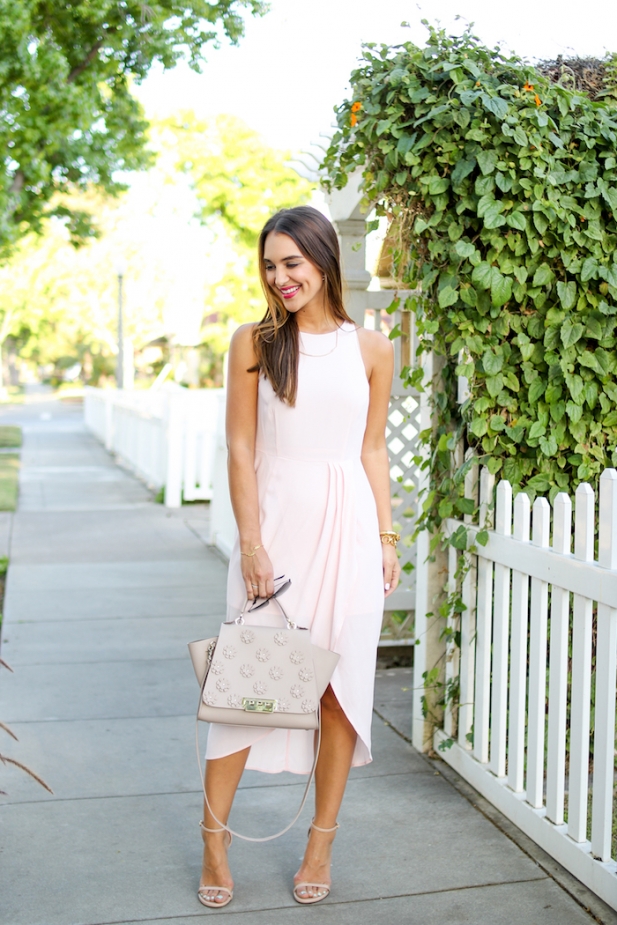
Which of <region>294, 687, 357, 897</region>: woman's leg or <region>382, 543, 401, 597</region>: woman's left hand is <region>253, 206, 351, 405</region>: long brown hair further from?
<region>294, 687, 357, 897</region>: woman's leg

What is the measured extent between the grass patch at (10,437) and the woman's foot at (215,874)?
19025 mm

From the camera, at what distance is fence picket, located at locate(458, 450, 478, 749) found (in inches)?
144

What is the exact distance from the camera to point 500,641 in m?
3.42

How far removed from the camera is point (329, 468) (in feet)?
9.10

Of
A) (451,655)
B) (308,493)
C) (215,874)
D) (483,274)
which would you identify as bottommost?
(215,874)

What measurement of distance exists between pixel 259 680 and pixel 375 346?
3.30ft

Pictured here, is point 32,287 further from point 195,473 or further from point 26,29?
point 26,29

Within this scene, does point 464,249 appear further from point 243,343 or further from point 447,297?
point 243,343

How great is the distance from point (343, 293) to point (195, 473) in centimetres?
913

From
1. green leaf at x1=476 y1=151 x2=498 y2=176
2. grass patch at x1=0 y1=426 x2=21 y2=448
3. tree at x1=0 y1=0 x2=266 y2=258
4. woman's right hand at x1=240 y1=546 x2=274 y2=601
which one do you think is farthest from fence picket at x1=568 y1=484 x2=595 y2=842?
grass patch at x1=0 y1=426 x2=21 y2=448

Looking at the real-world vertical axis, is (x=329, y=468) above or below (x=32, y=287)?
below

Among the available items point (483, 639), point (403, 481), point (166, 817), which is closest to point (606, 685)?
point (483, 639)

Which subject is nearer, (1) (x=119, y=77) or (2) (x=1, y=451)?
(1) (x=119, y=77)

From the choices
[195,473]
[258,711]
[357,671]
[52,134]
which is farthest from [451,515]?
[195,473]
